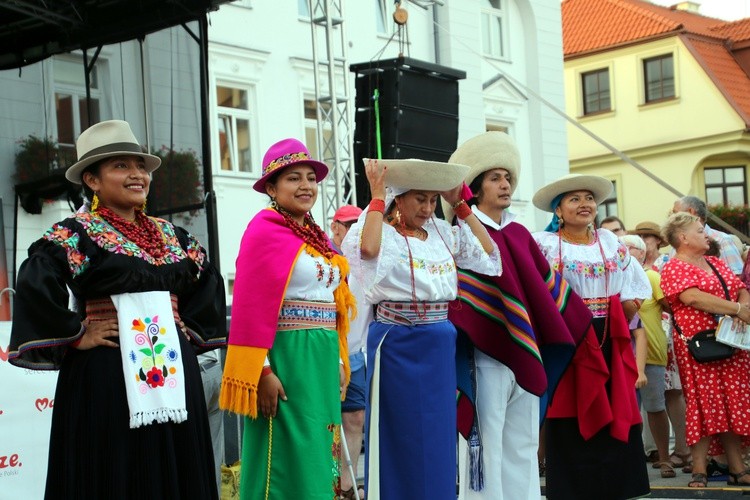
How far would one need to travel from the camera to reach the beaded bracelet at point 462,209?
5742 millimetres

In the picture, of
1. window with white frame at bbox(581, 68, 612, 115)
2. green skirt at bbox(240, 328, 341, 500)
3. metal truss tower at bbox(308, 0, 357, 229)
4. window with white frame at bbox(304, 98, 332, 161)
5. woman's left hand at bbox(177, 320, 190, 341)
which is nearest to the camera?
woman's left hand at bbox(177, 320, 190, 341)

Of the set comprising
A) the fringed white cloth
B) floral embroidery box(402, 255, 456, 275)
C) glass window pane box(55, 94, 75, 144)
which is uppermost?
glass window pane box(55, 94, 75, 144)

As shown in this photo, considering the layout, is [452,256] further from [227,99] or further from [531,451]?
[227,99]

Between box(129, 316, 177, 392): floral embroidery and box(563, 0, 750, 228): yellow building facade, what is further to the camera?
box(563, 0, 750, 228): yellow building facade

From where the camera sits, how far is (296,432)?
5203 mm

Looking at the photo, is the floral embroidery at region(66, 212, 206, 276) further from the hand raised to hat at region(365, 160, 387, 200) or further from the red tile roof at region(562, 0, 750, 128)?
the red tile roof at region(562, 0, 750, 128)

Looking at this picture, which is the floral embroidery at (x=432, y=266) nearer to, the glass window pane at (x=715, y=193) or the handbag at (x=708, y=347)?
the handbag at (x=708, y=347)

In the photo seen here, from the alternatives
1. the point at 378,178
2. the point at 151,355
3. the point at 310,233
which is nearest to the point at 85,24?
the point at 310,233

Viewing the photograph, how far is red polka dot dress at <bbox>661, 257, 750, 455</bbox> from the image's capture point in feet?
25.8

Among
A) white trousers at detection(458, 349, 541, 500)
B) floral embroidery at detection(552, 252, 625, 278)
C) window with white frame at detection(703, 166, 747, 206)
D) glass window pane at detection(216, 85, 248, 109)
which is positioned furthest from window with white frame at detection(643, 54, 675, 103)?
white trousers at detection(458, 349, 541, 500)

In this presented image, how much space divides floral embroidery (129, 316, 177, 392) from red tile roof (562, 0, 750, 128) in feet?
106

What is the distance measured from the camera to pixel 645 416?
9711 mm

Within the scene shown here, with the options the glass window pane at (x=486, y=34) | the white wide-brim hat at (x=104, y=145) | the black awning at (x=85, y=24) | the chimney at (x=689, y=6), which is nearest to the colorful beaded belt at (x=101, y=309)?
the white wide-brim hat at (x=104, y=145)

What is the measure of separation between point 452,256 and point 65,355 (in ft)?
6.65
